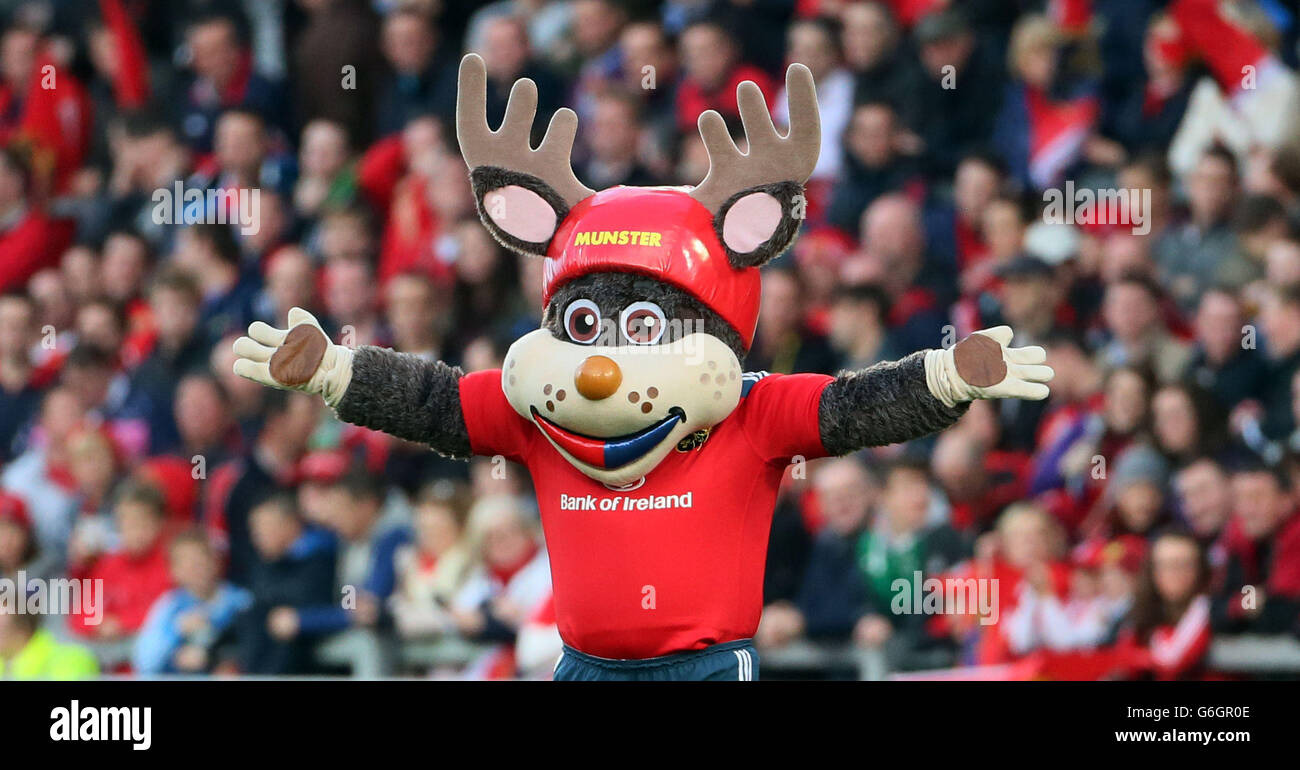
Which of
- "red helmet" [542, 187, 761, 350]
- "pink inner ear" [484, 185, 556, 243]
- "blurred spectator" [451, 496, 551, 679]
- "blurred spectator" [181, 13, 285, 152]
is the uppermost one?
"blurred spectator" [181, 13, 285, 152]

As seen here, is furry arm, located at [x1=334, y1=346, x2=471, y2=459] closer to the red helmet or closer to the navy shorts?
the red helmet

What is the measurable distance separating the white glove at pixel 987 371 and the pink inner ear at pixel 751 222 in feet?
1.50

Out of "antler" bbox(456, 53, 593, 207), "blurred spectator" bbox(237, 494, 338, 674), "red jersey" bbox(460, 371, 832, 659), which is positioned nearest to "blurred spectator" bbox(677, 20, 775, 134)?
"blurred spectator" bbox(237, 494, 338, 674)

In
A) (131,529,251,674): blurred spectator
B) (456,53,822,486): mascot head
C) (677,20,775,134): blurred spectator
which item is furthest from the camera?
(677,20,775,134): blurred spectator

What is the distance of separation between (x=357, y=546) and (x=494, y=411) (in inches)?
107

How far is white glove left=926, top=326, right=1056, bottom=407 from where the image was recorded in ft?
12.0

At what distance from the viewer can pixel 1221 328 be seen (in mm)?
6133

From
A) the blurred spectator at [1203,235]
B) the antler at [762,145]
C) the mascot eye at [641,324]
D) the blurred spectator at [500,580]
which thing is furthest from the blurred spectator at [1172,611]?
the mascot eye at [641,324]

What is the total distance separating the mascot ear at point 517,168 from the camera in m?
4.06

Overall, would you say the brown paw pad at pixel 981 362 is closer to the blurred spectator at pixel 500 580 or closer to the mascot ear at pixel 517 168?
the mascot ear at pixel 517 168

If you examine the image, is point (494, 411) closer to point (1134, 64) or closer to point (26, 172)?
point (1134, 64)

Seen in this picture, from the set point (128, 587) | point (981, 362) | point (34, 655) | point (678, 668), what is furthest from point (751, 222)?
point (34, 655)

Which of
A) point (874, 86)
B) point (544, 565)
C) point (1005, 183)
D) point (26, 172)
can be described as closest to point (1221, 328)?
point (1005, 183)

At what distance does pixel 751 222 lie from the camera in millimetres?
3969
